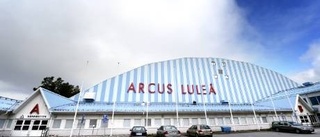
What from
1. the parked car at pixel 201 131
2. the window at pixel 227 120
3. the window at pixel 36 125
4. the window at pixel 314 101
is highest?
the window at pixel 314 101

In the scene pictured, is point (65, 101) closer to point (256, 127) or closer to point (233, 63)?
point (256, 127)

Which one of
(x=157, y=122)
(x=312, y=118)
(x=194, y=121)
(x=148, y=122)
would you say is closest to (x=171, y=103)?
(x=194, y=121)

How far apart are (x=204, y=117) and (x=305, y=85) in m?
32.1

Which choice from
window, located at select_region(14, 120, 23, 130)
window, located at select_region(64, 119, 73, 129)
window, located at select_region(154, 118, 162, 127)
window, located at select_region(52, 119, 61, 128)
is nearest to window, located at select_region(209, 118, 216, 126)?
window, located at select_region(154, 118, 162, 127)

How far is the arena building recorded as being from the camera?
Result: 23.6 m

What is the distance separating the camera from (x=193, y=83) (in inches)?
1576

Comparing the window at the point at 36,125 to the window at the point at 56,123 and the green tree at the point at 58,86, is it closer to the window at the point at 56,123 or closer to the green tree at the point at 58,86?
the window at the point at 56,123

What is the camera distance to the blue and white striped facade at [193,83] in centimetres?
3488

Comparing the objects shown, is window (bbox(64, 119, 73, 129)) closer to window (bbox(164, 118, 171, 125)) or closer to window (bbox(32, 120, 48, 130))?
window (bbox(32, 120, 48, 130))

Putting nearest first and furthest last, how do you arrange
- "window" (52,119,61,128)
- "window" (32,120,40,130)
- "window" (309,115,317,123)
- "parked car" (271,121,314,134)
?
"parked car" (271,121,314,134) → "window" (32,120,40,130) → "window" (52,119,61,128) → "window" (309,115,317,123)

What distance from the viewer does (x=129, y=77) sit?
122 ft

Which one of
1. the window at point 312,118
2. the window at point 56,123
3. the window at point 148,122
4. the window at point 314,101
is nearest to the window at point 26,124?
the window at point 56,123

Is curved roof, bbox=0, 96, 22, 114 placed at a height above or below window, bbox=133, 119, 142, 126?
above

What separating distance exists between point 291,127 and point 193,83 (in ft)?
66.4
